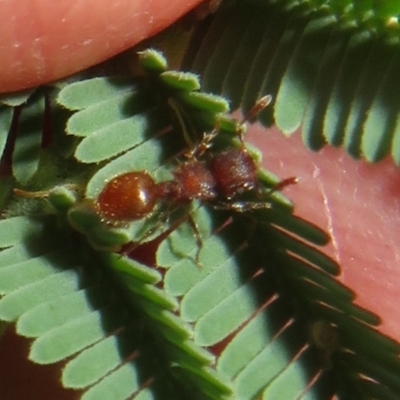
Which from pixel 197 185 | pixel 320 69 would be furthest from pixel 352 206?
pixel 320 69

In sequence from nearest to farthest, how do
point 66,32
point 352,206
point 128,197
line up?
point 66,32 < point 128,197 < point 352,206

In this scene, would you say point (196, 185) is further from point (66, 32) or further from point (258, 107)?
point (66, 32)

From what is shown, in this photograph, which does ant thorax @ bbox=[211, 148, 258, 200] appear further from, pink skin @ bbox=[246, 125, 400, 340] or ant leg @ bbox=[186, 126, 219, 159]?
pink skin @ bbox=[246, 125, 400, 340]

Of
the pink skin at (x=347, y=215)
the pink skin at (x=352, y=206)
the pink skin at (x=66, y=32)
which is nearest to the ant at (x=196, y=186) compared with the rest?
the pink skin at (x=66, y=32)

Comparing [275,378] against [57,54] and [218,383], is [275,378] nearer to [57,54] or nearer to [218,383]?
[218,383]

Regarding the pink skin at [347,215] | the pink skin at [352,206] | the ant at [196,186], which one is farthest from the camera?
the pink skin at [352,206]

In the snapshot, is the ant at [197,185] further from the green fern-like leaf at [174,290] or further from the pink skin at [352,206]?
the pink skin at [352,206]

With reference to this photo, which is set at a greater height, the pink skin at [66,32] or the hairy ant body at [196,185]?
the pink skin at [66,32]
